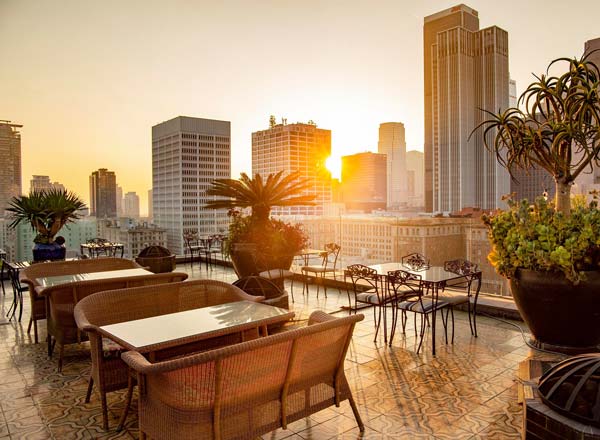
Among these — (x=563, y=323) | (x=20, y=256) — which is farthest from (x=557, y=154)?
(x=20, y=256)

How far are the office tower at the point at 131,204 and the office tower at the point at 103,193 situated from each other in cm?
56

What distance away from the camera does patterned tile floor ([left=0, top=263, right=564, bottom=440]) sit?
3.00 m

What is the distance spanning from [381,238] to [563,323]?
149 inches

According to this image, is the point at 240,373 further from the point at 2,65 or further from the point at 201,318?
the point at 2,65

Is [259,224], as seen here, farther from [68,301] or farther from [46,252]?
[68,301]

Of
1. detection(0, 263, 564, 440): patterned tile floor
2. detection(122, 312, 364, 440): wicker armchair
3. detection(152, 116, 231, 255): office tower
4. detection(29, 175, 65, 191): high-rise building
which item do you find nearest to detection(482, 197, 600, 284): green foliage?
detection(0, 263, 564, 440): patterned tile floor

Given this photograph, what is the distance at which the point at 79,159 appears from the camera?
36.9 ft

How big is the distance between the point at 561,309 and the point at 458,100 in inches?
255

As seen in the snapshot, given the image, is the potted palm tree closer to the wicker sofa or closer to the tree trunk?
the wicker sofa

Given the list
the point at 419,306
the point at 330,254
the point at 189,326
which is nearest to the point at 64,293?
the point at 189,326

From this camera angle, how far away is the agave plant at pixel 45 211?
7.04 m

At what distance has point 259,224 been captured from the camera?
768 cm

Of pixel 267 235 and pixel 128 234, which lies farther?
pixel 128 234

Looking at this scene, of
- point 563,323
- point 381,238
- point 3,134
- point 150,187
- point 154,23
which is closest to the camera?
point 563,323
